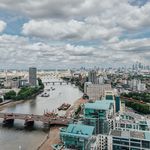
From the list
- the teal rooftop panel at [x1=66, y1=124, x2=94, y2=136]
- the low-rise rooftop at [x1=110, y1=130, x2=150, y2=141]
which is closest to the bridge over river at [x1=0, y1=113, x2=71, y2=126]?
the teal rooftop panel at [x1=66, y1=124, x2=94, y2=136]

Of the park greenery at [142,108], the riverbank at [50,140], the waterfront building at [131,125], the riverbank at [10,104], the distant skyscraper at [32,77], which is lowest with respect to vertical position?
the riverbank at [50,140]

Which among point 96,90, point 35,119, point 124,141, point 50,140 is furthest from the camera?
point 96,90

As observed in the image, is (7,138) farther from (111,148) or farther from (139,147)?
(139,147)

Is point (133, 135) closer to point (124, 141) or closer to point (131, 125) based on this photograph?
point (124, 141)

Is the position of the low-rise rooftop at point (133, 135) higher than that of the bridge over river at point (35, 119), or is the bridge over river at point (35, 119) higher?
the low-rise rooftop at point (133, 135)

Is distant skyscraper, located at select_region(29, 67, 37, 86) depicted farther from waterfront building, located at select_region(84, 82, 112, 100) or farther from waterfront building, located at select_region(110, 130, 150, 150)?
waterfront building, located at select_region(110, 130, 150, 150)

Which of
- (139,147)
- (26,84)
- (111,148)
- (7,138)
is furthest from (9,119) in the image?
(26,84)

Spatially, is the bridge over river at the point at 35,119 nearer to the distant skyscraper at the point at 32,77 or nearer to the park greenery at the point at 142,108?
the park greenery at the point at 142,108

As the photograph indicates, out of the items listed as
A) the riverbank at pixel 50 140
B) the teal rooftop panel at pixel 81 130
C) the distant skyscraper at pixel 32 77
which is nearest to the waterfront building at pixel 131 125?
the teal rooftop panel at pixel 81 130

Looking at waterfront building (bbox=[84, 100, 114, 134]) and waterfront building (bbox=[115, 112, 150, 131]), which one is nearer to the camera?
waterfront building (bbox=[84, 100, 114, 134])

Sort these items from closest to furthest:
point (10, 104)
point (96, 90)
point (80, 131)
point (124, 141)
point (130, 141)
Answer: point (130, 141)
point (124, 141)
point (80, 131)
point (10, 104)
point (96, 90)

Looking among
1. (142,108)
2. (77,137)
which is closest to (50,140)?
(77,137)
